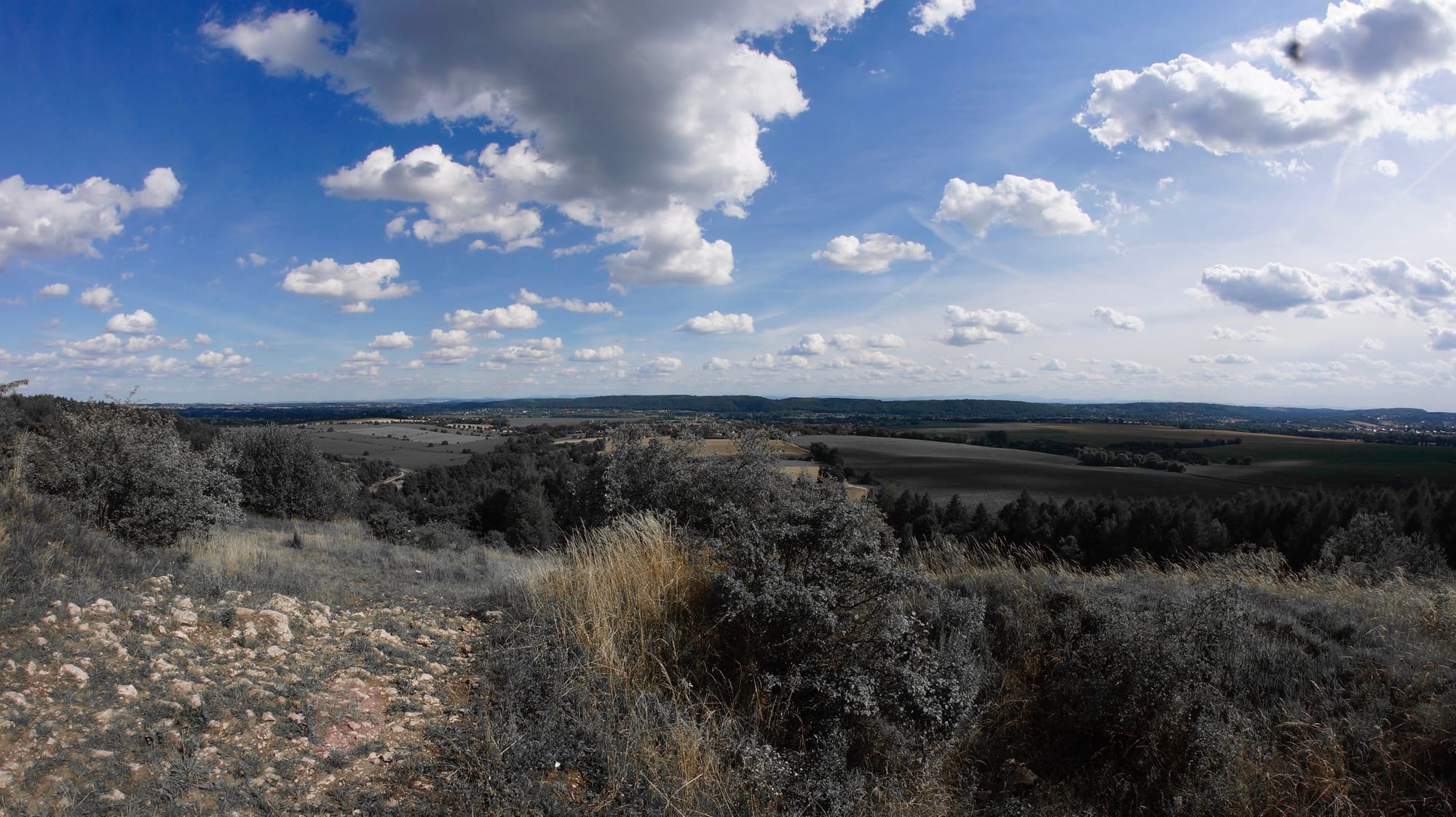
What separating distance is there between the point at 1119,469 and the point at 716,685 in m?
58.3

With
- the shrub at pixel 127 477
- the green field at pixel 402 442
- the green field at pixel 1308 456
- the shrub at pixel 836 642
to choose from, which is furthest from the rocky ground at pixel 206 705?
the green field at pixel 1308 456

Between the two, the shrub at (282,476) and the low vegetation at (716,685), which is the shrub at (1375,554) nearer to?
the low vegetation at (716,685)

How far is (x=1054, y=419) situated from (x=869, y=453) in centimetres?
7289

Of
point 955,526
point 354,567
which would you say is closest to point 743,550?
point 354,567

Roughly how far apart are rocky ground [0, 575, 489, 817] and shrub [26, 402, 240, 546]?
427 centimetres

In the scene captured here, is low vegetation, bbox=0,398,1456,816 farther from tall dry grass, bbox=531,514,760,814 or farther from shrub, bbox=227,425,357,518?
shrub, bbox=227,425,357,518

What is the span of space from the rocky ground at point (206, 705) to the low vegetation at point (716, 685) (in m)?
0.02

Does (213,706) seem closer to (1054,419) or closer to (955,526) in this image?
(955,526)

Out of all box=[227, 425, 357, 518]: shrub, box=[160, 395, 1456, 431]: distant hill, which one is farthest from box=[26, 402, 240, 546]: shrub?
box=[160, 395, 1456, 431]: distant hill

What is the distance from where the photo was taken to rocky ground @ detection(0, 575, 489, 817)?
277 cm

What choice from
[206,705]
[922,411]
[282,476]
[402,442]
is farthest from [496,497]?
[922,411]

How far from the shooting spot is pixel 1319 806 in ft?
11.1

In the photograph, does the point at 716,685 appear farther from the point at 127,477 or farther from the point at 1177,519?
the point at 1177,519

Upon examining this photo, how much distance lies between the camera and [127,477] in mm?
8398
